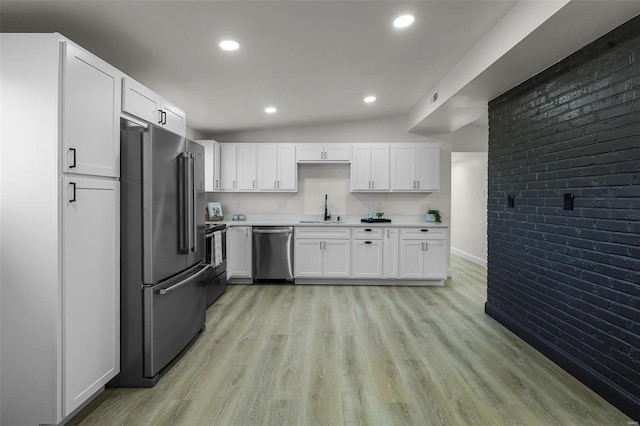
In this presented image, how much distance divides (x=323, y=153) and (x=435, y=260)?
239cm

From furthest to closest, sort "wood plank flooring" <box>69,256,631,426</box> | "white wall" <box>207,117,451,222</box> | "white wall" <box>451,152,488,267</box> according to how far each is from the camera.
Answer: "white wall" <box>451,152,488,267</box>
"white wall" <box>207,117,451,222</box>
"wood plank flooring" <box>69,256,631,426</box>

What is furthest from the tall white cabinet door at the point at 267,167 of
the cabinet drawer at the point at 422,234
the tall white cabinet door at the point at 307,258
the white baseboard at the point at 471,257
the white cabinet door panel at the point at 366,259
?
the white baseboard at the point at 471,257

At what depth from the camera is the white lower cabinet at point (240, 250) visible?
510 cm

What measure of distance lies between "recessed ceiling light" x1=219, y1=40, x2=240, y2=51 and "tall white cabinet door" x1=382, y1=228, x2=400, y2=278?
3.26m

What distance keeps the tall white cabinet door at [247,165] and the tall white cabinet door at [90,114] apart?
10.5 ft

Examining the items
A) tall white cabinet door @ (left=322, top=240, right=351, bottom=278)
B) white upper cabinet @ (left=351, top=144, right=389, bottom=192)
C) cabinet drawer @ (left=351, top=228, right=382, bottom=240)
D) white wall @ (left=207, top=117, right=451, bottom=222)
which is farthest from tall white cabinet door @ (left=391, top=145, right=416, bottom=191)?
tall white cabinet door @ (left=322, top=240, right=351, bottom=278)

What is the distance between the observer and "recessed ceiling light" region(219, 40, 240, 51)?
268 cm

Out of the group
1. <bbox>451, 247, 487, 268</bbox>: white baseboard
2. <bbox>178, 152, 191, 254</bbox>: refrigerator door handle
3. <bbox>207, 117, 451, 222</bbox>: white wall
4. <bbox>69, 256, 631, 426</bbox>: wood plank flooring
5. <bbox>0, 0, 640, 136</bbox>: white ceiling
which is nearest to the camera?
<bbox>69, 256, 631, 426</bbox>: wood plank flooring

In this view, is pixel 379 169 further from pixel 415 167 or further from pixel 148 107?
pixel 148 107

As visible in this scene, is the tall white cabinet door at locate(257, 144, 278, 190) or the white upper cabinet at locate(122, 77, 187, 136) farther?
the tall white cabinet door at locate(257, 144, 278, 190)

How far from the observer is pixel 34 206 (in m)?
1.77

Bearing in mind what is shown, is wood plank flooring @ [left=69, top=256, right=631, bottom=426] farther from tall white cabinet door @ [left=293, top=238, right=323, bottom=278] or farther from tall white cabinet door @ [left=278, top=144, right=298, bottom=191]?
tall white cabinet door @ [left=278, top=144, right=298, bottom=191]

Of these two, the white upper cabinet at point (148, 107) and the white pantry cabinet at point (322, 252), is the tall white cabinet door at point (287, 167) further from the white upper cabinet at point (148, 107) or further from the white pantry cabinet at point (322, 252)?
the white upper cabinet at point (148, 107)

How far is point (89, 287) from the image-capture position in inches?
78.6
